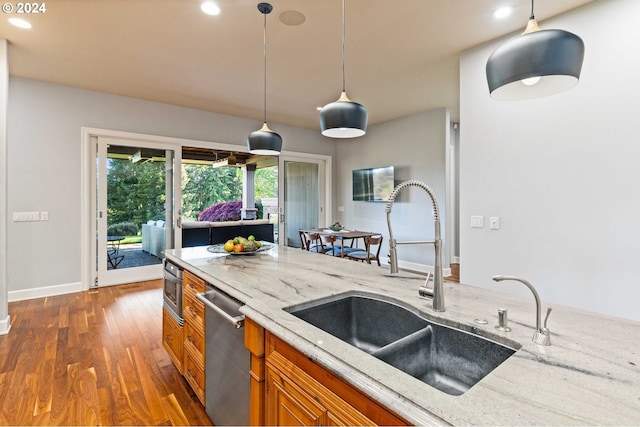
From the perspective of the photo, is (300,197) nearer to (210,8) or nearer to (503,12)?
(210,8)

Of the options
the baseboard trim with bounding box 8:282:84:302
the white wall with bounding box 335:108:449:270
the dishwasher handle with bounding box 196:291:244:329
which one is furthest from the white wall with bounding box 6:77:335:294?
the white wall with bounding box 335:108:449:270

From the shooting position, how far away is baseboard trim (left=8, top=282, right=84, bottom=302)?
378cm

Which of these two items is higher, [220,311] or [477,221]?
[477,221]

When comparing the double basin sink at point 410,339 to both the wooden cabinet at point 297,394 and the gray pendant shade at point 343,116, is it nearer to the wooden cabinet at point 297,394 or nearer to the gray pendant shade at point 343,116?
the wooden cabinet at point 297,394

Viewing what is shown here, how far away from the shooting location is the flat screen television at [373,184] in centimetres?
577

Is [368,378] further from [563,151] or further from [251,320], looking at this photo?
[563,151]

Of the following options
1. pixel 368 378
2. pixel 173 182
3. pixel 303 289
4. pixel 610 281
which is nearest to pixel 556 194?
pixel 610 281

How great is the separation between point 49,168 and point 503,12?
5.35 metres

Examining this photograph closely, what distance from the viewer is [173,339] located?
2162mm

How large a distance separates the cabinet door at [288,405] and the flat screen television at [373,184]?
484cm

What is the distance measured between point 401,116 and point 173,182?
410 centimetres

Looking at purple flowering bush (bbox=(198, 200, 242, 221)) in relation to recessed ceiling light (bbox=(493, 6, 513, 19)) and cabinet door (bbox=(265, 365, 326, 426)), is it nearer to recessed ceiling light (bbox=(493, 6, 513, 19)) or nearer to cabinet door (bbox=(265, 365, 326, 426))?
recessed ceiling light (bbox=(493, 6, 513, 19))

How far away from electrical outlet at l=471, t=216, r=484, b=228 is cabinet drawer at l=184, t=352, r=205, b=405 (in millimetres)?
2679

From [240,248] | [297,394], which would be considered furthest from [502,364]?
[240,248]
